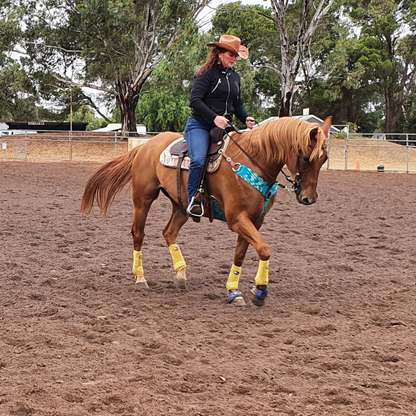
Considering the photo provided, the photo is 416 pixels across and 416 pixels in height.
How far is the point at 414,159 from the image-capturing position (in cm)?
2905

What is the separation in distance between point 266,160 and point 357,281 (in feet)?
6.67

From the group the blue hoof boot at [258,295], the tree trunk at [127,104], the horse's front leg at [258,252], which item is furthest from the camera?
the tree trunk at [127,104]

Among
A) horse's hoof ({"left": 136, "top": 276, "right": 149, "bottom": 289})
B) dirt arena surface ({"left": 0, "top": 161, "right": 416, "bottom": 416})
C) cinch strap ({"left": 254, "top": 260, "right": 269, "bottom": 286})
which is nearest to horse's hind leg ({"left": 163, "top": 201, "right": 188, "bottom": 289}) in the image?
dirt arena surface ({"left": 0, "top": 161, "right": 416, "bottom": 416})

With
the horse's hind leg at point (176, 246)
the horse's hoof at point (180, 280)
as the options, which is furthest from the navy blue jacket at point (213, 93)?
the horse's hoof at point (180, 280)

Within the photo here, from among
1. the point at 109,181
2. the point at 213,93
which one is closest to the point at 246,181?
the point at 213,93

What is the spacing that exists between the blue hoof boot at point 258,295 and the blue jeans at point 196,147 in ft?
3.85

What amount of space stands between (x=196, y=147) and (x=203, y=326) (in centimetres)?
190

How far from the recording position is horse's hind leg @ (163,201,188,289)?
20.6ft

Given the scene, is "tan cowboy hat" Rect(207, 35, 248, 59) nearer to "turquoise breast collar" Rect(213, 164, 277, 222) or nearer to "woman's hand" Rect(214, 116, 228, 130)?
"woman's hand" Rect(214, 116, 228, 130)

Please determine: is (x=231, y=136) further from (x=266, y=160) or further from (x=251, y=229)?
(x=251, y=229)

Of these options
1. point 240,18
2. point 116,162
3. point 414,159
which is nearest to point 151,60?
point 240,18

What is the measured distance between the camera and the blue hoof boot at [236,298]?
18.4 ft

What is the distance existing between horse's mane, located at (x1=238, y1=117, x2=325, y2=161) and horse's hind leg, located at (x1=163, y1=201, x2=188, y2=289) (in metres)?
1.33

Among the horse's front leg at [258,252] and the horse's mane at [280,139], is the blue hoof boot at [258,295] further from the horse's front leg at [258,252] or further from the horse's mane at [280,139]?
the horse's mane at [280,139]
